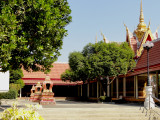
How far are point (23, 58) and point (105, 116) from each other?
489 cm

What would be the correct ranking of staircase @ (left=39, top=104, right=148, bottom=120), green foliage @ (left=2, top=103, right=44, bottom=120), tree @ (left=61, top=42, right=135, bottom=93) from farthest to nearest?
tree @ (left=61, top=42, right=135, bottom=93) < staircase @ (left=39, top=104, right=148, bottom=120) < green foliage @ (left=2, top=103, right=44, bottom=120)

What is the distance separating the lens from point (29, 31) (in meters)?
13.1

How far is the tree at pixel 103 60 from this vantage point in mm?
28656

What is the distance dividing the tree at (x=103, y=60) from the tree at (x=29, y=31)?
47.5 feet

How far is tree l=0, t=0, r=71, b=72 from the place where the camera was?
37.5 ft

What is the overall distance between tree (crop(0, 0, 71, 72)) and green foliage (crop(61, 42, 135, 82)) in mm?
14485

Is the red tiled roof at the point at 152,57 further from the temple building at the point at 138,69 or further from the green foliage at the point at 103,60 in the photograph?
the green foliage at the point at 103,60

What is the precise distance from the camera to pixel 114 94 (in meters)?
36.2

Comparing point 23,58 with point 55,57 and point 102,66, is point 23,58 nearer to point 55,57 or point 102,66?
point 55,57

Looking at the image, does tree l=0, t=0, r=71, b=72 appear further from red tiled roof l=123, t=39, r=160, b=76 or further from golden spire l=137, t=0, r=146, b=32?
golden spire l=137, t=0, r=146, b=32

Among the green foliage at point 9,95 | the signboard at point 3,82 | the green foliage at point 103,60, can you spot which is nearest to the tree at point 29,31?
the signboard at point 3,82

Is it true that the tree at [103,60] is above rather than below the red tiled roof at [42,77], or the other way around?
above

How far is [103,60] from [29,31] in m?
16.6

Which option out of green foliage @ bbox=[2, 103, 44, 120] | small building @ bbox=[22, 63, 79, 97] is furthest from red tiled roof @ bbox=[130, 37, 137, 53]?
green foliage @ bbox=[2, 103, 44, 120]
